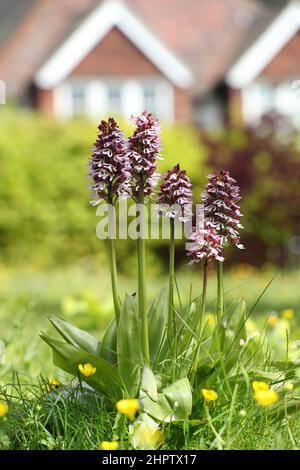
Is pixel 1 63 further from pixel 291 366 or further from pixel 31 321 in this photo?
pixel 291 366

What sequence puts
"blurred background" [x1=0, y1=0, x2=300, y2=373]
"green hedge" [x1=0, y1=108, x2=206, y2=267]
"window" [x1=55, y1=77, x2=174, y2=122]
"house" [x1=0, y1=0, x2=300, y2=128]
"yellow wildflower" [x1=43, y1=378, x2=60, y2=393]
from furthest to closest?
"window" [x1=55, y1=77, x2=174, y2=122]
"house" [x1=0, y1=0, x2=300, y2=128]
"green hedge" [x1=0, y1=108, x2=206, y2=267]
"blurred background" [x1=0, y1=0, x2=300, y2=373]
"yellow wildflower" [x1=43, y1=378, x2=60, y2=393]

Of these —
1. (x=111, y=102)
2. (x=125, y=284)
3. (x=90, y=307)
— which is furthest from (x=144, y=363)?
(x=111, y=102)

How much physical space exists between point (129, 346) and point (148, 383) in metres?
0.21

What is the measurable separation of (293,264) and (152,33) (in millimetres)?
10286

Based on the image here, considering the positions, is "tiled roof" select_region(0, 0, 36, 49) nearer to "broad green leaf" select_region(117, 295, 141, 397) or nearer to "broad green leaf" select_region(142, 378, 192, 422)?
"broad green leaf" select_region(117, 295, 141, 397)

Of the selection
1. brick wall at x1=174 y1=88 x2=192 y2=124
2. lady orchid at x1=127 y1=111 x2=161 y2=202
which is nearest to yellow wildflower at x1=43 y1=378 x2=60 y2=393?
lady orchid at x1=127 y1=111 x2=161 y2=202

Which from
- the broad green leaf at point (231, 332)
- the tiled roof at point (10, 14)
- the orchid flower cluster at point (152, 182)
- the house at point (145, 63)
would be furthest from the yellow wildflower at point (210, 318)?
the tiled roof at point (10, 14)

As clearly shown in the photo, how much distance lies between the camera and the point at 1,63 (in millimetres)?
25203

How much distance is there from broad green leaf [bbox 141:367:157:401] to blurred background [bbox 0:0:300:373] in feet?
1.58

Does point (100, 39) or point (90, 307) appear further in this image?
point (100, 39)

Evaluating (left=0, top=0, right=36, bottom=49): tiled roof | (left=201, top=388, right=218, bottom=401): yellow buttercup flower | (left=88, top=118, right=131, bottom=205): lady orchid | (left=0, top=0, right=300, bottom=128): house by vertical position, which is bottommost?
(left=201, top=388, right=218, bottom=401): yellow buttercup flower

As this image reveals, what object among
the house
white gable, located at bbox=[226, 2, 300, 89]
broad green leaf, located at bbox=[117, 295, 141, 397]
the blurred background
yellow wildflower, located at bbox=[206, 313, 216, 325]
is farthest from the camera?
white gable, located at bbox=[226, 2, 300, 89]

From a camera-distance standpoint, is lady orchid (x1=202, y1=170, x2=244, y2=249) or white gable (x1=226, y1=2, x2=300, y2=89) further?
white gable (x1=226, y1=2, x2=300, y2=89)

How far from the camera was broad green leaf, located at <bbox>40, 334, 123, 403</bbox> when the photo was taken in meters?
2.72
